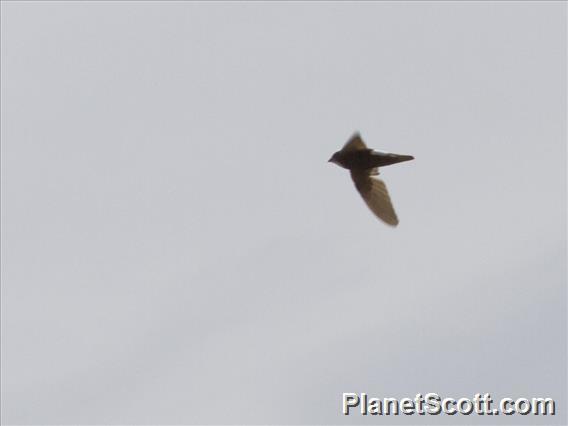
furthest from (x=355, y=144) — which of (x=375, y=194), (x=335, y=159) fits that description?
(x=375, y=194)

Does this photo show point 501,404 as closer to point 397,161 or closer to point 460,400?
point 460,400

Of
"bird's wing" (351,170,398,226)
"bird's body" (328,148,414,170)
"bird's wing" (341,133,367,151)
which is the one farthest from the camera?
"bird's wing" (351,170,398,226)

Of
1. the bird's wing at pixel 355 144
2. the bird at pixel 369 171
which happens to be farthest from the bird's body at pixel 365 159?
the bird's wing at pixel 355 144

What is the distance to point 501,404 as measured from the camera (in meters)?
28.4

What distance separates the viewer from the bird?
1107 inches

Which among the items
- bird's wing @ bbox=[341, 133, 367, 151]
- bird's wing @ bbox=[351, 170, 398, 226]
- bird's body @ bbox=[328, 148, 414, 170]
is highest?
bird's wing @ bbox=[341, 133, 367, 151]

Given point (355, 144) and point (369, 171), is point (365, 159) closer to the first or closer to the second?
point (355, 144)

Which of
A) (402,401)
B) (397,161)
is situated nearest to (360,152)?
(397,161)

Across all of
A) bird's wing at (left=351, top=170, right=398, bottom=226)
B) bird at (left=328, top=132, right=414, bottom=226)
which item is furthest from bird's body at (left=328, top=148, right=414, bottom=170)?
bird's wing at (left=351, top=170, right=398, bottom=226)

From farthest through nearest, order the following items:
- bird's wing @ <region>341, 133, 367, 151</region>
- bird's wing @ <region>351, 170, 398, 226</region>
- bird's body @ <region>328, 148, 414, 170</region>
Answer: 1. bird's wing @ <region>351, 170, 398, 226</region>
2. bird's body @ <region>328, 148, 414, 170</region>
3. bird's wing @ <region>341, 133, 367, 151</region>

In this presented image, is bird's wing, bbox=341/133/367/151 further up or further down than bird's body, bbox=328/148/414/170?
further up

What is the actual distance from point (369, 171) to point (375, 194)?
51cm

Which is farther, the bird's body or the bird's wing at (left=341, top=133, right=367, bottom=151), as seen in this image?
the bird's body

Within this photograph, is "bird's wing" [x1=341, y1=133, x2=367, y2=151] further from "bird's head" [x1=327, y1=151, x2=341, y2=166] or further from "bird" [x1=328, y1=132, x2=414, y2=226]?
"bird's head" [x1=327, y1=151, x2=341, y2=166]
